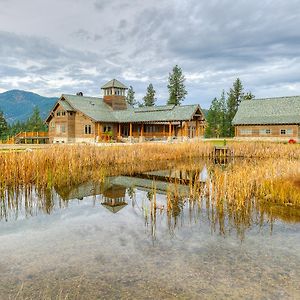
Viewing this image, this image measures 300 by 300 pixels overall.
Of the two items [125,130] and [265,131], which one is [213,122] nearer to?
[265,131]

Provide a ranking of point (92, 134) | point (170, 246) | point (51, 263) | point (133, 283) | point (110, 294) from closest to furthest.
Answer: point (110, 294), point (133, 283), point (51, 263), point (170, 246), point (92, 134)

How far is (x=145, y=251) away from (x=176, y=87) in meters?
73.5

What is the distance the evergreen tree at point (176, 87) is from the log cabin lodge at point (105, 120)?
2889 cm

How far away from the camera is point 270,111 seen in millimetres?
51625

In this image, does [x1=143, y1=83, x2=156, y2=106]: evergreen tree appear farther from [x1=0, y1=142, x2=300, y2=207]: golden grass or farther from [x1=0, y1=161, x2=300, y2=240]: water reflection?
[x1=0, y1=161, x2=300, y2=240]: water reflection

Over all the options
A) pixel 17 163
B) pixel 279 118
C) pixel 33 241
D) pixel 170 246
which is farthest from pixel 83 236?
pixel 279 118

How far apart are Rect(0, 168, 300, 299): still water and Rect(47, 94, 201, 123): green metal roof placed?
30723 mm

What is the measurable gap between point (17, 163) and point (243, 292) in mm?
13402

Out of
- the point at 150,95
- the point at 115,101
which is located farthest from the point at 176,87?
the point at 115,101

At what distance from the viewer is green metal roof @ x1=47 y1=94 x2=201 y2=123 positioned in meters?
43.0

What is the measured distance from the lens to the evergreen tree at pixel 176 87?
258 ft

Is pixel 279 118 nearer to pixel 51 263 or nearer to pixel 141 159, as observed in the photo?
pixel 141 159

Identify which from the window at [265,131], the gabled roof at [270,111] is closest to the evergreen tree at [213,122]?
the gabled roof at [270,111]

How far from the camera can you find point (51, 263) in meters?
7.17
